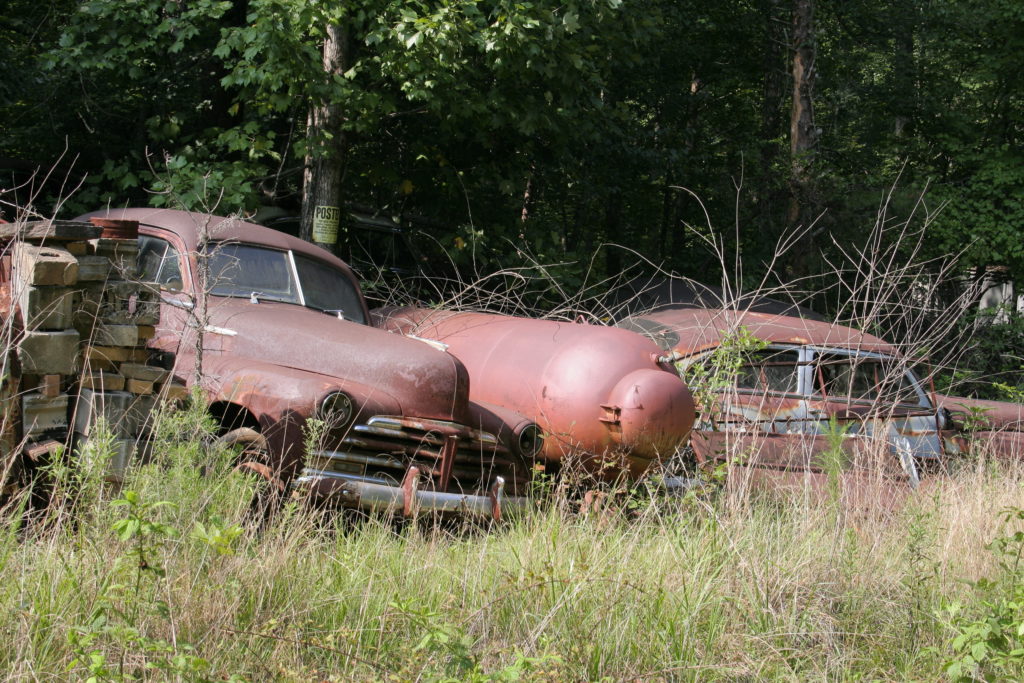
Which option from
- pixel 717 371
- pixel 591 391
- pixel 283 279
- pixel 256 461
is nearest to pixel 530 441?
pixel 591 391

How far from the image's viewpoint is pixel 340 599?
149 inches

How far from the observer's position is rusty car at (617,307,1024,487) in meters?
6.27

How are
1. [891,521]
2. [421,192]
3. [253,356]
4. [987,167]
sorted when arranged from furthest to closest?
[987,167]
[421,192]
[253,356]
[891,521]

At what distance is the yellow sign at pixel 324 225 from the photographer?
9.42m

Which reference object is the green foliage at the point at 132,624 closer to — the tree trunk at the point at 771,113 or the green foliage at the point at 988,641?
the green foliage at the point at 988,641

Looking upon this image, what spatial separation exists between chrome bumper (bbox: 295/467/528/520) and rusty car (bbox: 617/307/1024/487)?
1.41 metres

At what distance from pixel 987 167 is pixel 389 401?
39.2ft

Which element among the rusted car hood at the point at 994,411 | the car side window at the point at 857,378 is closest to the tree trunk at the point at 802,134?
the rusted car hood at the point at 994,411

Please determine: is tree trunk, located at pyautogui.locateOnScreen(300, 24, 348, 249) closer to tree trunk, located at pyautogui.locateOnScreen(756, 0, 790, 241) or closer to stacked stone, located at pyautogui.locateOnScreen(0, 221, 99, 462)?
stacked stone, located at pyautogui.locateOnScreen(0, 221, 99, 462)

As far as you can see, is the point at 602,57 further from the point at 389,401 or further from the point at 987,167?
the point at 987,167

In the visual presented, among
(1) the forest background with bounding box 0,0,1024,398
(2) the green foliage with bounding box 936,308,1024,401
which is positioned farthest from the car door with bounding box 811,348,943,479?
(2) the green foliage with bounding box 936,308,1024,401

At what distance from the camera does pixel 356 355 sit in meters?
5.66

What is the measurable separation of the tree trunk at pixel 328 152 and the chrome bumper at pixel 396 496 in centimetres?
465

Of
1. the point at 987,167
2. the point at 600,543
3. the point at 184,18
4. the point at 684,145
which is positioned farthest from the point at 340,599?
the point at 987,167
